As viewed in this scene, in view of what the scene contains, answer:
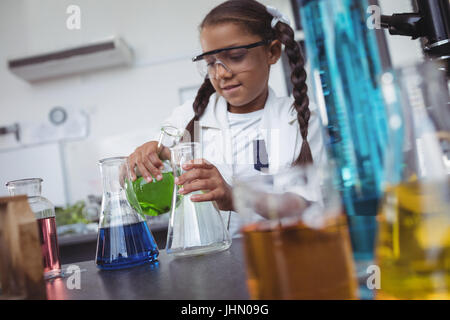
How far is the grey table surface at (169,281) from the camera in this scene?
0.33 metres

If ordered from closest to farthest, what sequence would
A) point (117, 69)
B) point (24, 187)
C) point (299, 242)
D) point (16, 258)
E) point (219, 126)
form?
point (299, 242)
point (16, 258)
point (24, 187)
point (219, 126)
point (117, 69)

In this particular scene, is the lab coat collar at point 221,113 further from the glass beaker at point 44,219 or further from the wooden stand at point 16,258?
the wooden stand at point 16,258

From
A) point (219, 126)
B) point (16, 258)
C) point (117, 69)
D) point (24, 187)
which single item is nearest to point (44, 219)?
point (24, 187)

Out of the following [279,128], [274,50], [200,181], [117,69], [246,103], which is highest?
[117,69]

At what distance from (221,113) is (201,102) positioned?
89 millimetres

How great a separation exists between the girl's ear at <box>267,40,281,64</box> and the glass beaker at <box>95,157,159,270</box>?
668 mm

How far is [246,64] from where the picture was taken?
983mm

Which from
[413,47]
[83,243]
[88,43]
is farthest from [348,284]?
[88,43]

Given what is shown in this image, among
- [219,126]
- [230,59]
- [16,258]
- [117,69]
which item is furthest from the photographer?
[117,69]

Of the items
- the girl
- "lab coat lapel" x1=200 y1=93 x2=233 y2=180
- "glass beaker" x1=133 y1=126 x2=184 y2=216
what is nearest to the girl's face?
the girl

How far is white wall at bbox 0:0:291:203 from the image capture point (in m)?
3.19

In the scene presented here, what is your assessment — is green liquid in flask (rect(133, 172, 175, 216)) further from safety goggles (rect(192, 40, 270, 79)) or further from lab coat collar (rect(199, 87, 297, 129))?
lab coat collar (rect(199, 87, 297, 129))

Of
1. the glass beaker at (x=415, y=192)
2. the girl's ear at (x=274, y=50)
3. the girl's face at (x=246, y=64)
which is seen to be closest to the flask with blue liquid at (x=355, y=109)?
the glass beaker at (x=415, y=192)

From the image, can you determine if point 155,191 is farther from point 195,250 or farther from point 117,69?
point 117,69
